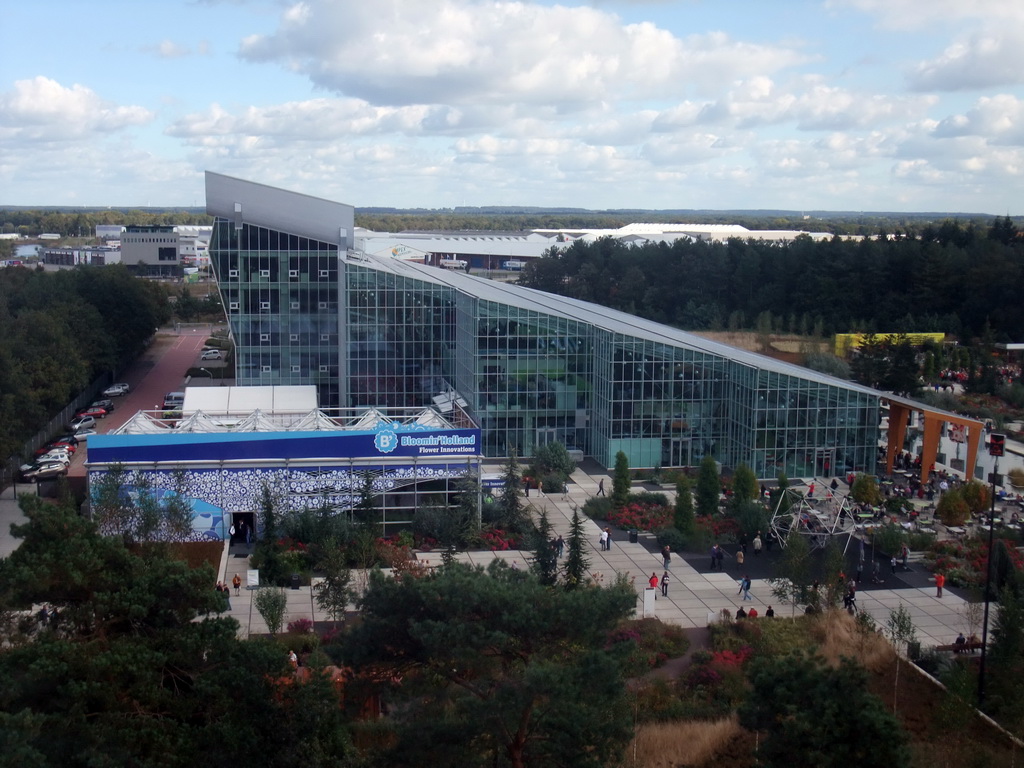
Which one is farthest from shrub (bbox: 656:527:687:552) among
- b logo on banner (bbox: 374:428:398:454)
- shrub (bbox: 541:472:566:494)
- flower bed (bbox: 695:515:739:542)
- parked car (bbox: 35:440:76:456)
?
parked car (bbox: 35:440:76:456)

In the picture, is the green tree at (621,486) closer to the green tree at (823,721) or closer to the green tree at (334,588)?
the green tree at (334,588)

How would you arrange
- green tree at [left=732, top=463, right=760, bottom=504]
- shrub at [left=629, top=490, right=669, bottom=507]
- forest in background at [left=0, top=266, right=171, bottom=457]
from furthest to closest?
forest in background at [left=0, top=266, right=171, bottom=457] → shrub at [left=629, top=490, right=669, bottom=507] → green tree at [left=732, top=463, right=760, bottom=504]

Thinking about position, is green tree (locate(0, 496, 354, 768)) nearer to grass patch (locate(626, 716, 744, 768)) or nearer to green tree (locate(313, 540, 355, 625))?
grass patch (locate(626, 716, 744, 768))

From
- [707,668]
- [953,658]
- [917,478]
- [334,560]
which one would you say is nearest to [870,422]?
[917,478]

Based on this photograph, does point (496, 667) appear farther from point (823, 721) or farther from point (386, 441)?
point (386, 441)

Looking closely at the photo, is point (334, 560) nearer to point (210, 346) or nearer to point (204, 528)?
point (204, 528)

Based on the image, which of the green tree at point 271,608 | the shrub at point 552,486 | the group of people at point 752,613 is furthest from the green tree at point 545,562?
the shrub at point 552,486

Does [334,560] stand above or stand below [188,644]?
below
